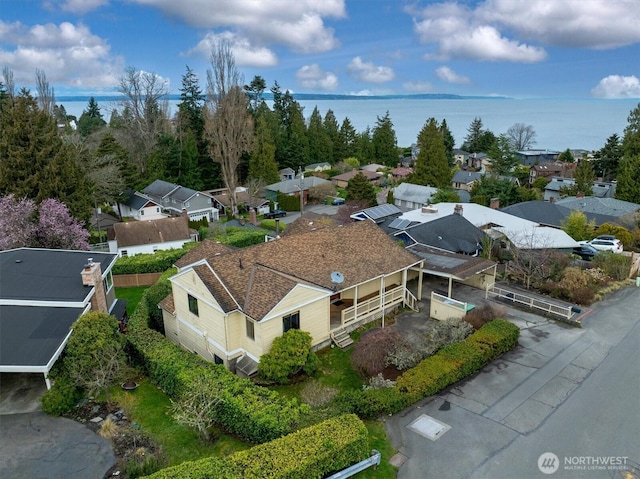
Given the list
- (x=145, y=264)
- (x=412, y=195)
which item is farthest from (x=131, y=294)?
(x=412, y=195)

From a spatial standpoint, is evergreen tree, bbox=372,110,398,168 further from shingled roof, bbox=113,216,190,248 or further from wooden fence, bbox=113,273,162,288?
wooden fence, bbox=113,273,162,288

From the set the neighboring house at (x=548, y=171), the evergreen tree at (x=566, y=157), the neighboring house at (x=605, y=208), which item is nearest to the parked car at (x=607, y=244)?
the neighboring house at (x=605, y=208)

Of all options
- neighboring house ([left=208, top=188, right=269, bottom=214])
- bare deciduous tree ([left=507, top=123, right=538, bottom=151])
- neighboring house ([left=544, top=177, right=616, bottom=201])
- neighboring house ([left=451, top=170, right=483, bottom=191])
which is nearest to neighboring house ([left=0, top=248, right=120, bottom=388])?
neighboring house ([left=208, top=188, right=269, bottom=214])

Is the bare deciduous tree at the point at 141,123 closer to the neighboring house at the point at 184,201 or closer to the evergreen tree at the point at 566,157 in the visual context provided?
the neighboring house at the point at 184,201

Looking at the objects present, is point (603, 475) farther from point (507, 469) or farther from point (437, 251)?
point (437, 251)

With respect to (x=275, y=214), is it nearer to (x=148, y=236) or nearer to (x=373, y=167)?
(x=148, y=236)
